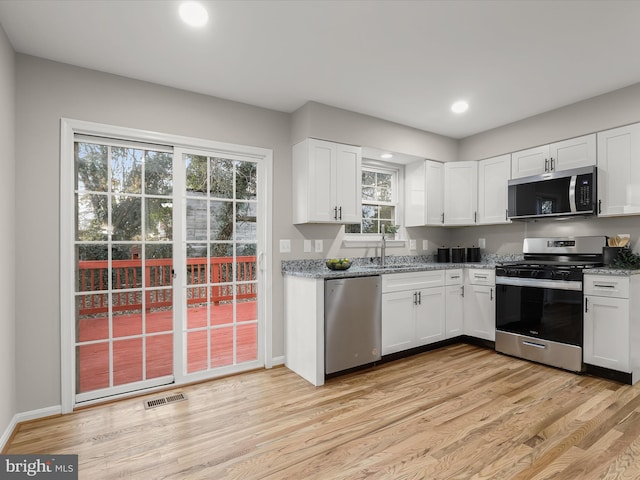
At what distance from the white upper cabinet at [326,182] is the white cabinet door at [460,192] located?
1487mm

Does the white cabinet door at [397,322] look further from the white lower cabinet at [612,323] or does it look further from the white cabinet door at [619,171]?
the white cabinet door at [619,171]

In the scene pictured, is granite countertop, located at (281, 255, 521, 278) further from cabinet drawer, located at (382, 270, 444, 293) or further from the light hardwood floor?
the light hardwood floor

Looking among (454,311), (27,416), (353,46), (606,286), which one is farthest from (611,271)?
(27,416)

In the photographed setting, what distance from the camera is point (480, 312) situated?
12.8 feet

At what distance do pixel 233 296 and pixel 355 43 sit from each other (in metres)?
2.36

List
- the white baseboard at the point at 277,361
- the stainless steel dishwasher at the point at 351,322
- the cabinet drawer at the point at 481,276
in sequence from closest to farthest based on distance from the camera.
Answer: the stainless steel dishwasher at the point at 351,322
the white baseboard at the point at 277,361
the cabinet drawer at the point at 481,276

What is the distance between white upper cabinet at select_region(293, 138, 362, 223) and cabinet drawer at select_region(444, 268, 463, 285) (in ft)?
4.22

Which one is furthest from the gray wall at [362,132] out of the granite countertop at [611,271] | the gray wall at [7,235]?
the gray wall at [7,235]

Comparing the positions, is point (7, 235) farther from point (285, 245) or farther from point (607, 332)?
point (607, 332)

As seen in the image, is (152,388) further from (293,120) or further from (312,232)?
(293,120)

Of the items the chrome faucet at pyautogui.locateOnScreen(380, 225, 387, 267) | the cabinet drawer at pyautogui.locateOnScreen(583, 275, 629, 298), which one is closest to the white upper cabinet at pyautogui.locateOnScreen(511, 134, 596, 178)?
the cabinet drawer at pyautogui.locateOnScreen(583, 275, 629, 298)

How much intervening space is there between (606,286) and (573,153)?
136 centimetres

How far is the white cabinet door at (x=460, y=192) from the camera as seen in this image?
4.34 meters

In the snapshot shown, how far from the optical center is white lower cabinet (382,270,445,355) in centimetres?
339
